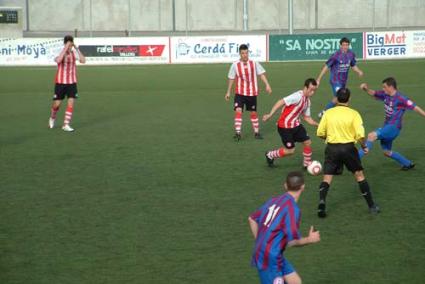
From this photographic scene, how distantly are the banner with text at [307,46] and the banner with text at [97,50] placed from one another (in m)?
5.48

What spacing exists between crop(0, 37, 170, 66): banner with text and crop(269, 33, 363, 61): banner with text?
5477mm

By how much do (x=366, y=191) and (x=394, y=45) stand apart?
98.1ft

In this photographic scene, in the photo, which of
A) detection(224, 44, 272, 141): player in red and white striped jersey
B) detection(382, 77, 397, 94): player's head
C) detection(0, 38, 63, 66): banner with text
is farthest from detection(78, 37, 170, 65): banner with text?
detection(382, 77, 397, 94): player's head

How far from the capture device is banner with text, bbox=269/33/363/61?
4016 centimetres

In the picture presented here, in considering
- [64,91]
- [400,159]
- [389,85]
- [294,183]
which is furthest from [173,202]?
[64,91]

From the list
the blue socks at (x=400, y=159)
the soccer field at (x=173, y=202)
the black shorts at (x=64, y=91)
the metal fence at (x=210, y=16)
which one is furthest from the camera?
the metal fence at (x=210, y=16)

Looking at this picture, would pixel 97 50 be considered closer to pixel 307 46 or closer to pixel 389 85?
pixel 307 46

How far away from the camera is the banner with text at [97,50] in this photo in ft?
128

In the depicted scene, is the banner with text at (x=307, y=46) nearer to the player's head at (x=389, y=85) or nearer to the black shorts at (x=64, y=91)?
the black shorts at (x=64, y=91)

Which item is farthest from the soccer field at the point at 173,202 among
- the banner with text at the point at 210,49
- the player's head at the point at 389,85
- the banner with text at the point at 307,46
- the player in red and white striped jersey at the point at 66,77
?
the banner with text at the point at 307,46

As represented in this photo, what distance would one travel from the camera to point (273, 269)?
7445 millimetres

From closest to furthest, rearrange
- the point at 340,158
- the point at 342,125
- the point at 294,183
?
the point at 294,183
the point at 342,125
the point at 340,158

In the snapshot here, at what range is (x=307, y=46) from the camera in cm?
4062

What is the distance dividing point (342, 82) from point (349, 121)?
1084 centimetres
